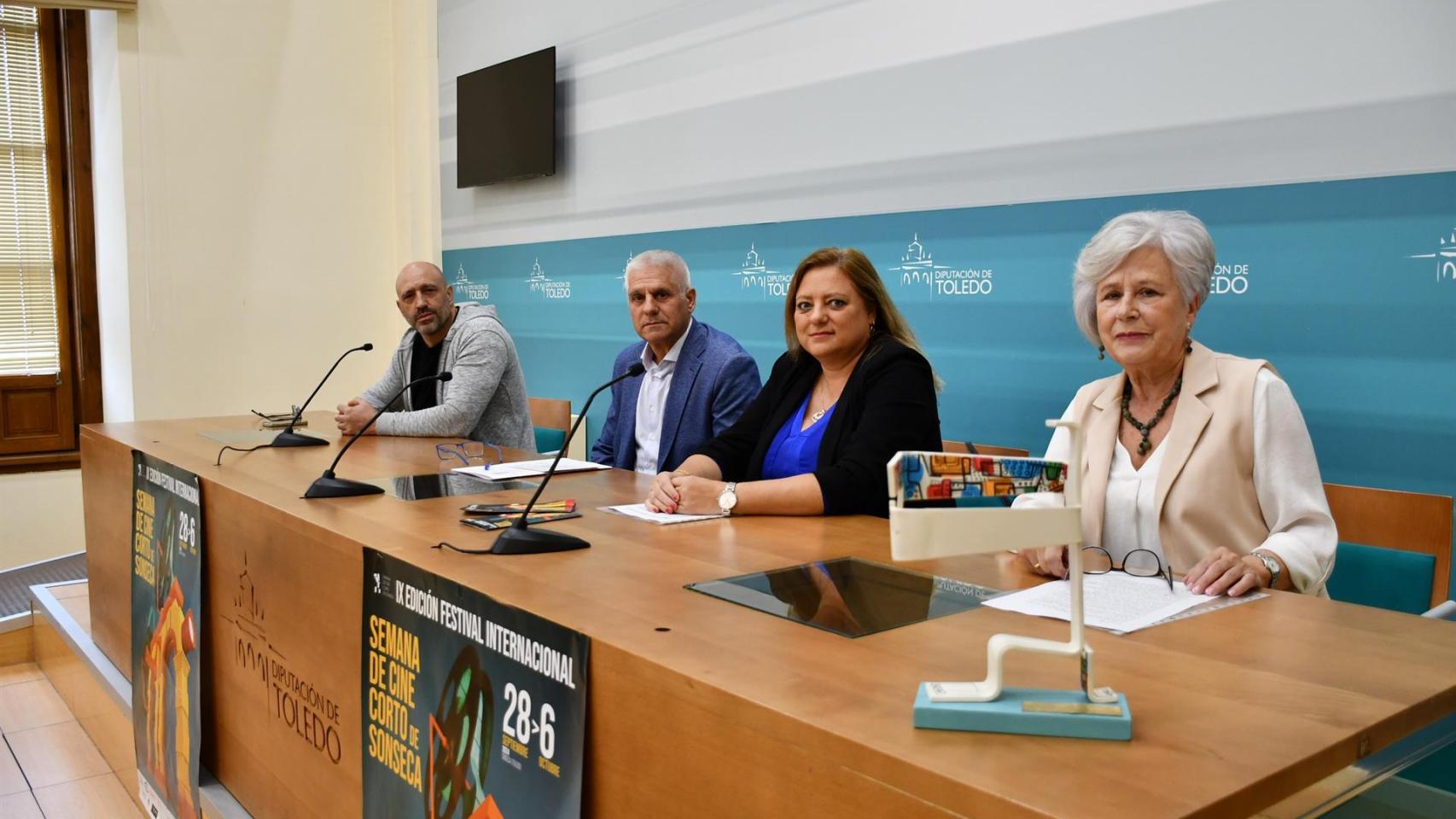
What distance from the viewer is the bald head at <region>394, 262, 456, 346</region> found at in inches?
145

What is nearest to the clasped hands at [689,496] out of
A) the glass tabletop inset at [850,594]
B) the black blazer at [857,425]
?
the black blazer at [857,425]

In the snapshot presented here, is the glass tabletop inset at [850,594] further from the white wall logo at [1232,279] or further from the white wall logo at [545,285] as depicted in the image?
the white wall logo at [545,285]

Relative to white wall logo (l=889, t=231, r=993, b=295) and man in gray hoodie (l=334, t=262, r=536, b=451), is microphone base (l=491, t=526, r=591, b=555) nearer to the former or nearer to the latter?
man in gray hoodie (l=334, t=262, r=536, b=451)

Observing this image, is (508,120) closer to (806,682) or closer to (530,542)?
(530,542)

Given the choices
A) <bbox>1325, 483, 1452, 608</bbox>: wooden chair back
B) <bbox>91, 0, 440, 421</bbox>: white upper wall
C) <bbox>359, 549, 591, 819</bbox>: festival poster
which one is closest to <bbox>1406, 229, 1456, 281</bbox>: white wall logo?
<bbox>1325, 483, 1452, 608</bbox>: wooden chair back

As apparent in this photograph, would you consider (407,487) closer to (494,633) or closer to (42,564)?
(494,633)

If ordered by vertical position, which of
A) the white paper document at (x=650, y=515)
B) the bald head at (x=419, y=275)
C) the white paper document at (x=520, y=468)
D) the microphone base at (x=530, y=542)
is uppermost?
the bald head at (x=419, y=275)

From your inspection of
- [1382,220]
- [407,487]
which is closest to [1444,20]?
[1382,220]

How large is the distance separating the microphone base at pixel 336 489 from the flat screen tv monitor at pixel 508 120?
10.2 feet

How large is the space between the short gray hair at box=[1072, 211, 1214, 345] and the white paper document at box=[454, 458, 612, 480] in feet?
4.24

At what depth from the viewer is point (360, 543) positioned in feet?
5.97

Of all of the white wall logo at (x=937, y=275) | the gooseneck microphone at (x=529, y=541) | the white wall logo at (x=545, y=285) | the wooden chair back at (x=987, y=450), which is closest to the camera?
the gooseneck microphone at (x=529, y=541)

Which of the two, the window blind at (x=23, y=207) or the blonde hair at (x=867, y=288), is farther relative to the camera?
the window blind at (x=23, y=207)

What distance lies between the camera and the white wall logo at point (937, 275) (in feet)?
11.1
